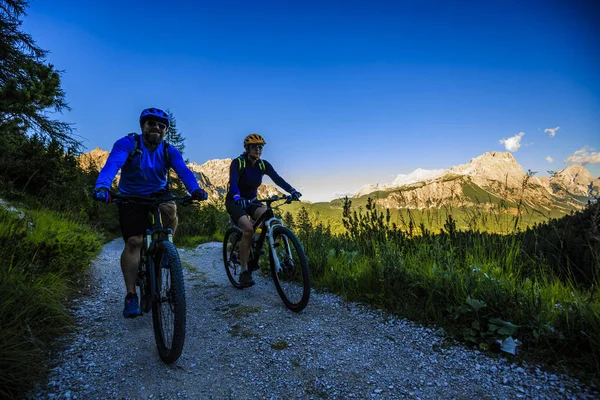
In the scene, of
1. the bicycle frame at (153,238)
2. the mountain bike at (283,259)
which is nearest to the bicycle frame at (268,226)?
the mountain bike at (283,259)

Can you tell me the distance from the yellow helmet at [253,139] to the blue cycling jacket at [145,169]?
5.40 ft

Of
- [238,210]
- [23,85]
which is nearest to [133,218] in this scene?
[238,210]

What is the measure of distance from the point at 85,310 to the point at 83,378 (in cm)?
221

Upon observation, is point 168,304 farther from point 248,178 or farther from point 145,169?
point 248,178

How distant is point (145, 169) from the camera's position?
3.93 meters

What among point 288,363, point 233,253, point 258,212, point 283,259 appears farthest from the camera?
point 233,253

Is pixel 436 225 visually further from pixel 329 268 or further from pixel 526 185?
pixel 329 268

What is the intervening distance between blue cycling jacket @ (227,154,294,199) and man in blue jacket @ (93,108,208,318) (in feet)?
4.20

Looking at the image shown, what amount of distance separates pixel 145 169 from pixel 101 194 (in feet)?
2.90

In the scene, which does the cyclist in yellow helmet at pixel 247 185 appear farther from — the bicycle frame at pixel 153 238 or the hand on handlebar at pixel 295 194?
the bicycle frame at pixel 153 238

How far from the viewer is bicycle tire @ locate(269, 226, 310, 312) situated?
4.16 metres

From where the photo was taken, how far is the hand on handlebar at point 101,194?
307cm

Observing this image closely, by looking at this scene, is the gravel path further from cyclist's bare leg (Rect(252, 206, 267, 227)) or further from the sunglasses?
the sunglasses

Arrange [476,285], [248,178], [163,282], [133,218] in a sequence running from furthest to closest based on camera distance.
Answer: [248,178]
[133,218]
[476,285]
[163,282]
